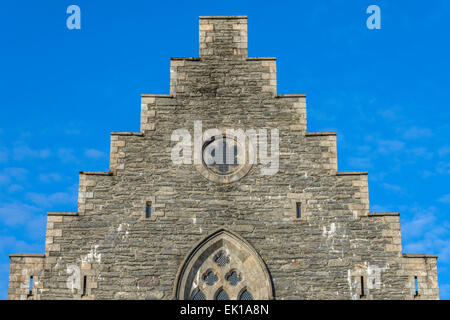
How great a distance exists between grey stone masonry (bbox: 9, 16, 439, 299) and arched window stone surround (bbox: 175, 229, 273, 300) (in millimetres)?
26

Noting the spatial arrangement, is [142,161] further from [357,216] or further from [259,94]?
[357,216]

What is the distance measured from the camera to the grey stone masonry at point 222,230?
21656 millimetres

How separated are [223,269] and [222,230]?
1.02 meters

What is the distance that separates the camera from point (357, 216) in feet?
73.3

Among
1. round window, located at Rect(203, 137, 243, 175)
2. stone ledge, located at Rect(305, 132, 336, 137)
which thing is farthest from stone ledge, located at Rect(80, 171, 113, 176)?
stone ledge, located at Rect(305, 132, 336, 137)

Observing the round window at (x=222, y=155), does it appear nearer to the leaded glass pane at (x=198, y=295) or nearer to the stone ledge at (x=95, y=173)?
the stone ledge at (x=95, y=173)

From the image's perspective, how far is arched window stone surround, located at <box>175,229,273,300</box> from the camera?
71.4 feet

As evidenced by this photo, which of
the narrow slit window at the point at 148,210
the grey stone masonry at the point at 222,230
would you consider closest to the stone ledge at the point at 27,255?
the grey stone masonry at the point at 222,230

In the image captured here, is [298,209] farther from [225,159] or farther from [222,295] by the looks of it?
[222,295]

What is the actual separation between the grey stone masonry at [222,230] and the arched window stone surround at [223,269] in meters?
0.03

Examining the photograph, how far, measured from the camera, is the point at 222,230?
22.2 m
